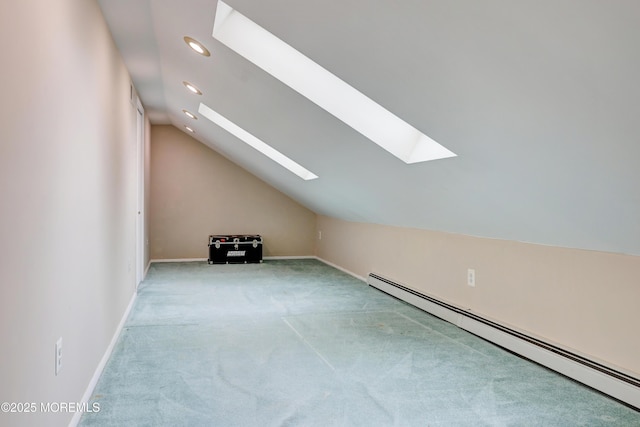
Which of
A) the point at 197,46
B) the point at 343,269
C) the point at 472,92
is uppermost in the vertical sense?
the point at 197,46

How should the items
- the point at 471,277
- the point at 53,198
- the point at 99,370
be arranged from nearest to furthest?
the point at 53,198
the point at 99,370
the point at 471,277

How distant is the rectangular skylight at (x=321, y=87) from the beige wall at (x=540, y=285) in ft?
3.32

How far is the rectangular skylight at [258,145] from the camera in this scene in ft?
16.0

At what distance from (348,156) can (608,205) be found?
1778mm

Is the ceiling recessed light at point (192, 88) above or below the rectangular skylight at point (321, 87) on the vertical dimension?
above

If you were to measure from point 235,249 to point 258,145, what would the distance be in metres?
2.28

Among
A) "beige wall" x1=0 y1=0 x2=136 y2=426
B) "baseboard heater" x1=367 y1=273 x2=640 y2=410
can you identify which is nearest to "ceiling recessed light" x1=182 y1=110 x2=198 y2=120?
"beige wall" x1=0 y1=0 x2=136 y2=426

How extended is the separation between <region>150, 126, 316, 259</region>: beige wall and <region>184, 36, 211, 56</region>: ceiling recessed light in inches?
173

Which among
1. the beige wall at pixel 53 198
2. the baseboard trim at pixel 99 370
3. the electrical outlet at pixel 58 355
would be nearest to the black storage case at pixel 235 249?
the baseboard trim at pixel 99 370

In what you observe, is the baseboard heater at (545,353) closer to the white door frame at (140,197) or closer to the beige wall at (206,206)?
the white door frame at (140,197)

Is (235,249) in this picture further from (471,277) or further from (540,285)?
(540,285)

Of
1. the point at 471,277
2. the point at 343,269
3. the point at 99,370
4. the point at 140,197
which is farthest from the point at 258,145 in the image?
the point at 99,370

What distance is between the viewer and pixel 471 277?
3.55m

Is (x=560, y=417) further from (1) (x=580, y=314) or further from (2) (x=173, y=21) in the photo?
(2) (x=173, y=21)
